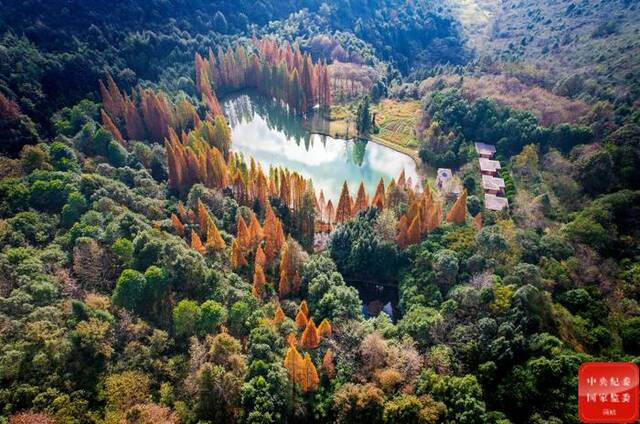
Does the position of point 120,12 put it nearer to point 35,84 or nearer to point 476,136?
point 35,84

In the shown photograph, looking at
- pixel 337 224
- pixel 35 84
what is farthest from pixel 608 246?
pixel 35 84

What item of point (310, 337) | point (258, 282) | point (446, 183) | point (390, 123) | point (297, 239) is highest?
point (390, 123)

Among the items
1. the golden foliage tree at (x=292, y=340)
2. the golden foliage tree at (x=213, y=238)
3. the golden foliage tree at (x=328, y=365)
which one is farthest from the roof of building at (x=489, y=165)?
the golden foliage tree at (x=292, y=340)

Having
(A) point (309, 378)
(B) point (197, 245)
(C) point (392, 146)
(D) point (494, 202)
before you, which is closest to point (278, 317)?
(A) point (309, 378)

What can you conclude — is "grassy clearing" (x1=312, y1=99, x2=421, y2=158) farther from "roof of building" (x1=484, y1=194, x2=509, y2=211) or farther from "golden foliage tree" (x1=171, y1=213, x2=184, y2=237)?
"golden foliage tree" (x1=171, y1=213, x2=184, y2=237)

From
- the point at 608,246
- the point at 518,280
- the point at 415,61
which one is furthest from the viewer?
the point at 415,61

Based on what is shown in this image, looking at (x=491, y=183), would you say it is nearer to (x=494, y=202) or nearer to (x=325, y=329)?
(x=494, y=202)

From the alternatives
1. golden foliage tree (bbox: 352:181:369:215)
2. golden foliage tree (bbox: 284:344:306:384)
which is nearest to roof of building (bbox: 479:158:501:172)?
golden foliage tree (bbox: 352:181:369:215)

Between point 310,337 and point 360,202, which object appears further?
point 360,202
